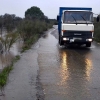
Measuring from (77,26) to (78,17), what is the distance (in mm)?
863

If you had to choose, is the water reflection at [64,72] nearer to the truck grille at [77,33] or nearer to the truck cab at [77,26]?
the truck cab at [77,26]

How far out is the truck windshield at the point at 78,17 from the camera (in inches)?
803

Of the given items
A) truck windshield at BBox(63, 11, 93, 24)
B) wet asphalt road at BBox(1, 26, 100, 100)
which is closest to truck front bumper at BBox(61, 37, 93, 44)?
truck windshield at BBox(63, 11, 93, 24)

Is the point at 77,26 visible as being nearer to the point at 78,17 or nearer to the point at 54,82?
the point at 78,17

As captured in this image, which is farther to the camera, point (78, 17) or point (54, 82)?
point (78, 17)

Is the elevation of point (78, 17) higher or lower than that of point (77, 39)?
higher

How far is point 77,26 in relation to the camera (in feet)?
66.2

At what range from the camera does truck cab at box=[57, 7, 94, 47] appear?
20.2m

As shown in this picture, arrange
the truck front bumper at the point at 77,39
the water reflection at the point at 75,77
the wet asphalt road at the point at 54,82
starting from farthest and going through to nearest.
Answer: the truck front bumper at the point at 77,39
the water reflection at the point at 75,77
the wet asphalt road at the point at 54,82

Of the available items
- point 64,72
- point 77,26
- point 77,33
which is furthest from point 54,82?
point 77,33

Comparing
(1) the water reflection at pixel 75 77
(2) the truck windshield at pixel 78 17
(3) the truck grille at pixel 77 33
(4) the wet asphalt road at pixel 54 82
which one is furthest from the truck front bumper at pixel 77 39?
(4) the wet asphalt road at pixel 54 82

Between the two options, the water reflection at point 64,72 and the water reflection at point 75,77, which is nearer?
the water reflection at point 75,77

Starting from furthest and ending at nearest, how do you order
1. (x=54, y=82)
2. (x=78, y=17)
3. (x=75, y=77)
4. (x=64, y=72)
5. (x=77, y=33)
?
(x=78, y=17) < (x=77, y=33) < (x=64, y=72) < (x=75, y=77) < (x=54, y=82)

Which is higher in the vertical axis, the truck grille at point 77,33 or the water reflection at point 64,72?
the truck grille at point 77,33
